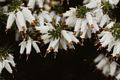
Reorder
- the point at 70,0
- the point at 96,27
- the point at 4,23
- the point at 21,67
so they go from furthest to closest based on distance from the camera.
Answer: the point at 21,67
the point at 70,0
the point at 4,23
the point at 96,27

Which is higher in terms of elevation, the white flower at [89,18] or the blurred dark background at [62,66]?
the white flower at [89,18]

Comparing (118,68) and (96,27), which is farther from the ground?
(96,27)

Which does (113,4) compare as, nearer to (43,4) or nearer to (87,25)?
(87,25)

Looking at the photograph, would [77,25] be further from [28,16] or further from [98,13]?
[28,16]

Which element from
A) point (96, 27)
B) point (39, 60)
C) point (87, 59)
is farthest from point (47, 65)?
point (96, 27)

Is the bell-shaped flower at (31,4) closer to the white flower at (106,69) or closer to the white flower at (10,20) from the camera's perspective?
the white flower at (10,20)

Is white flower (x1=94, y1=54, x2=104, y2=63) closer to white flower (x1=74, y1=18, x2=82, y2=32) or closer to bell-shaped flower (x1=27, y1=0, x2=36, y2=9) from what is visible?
white flower (x1=74, y1=18, x2=82, y2=32)

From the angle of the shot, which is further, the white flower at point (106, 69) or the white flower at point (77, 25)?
the white flower at point (106, 69)

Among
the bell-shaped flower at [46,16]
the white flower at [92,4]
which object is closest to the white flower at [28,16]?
the bell-shaped flower at [46,16]
